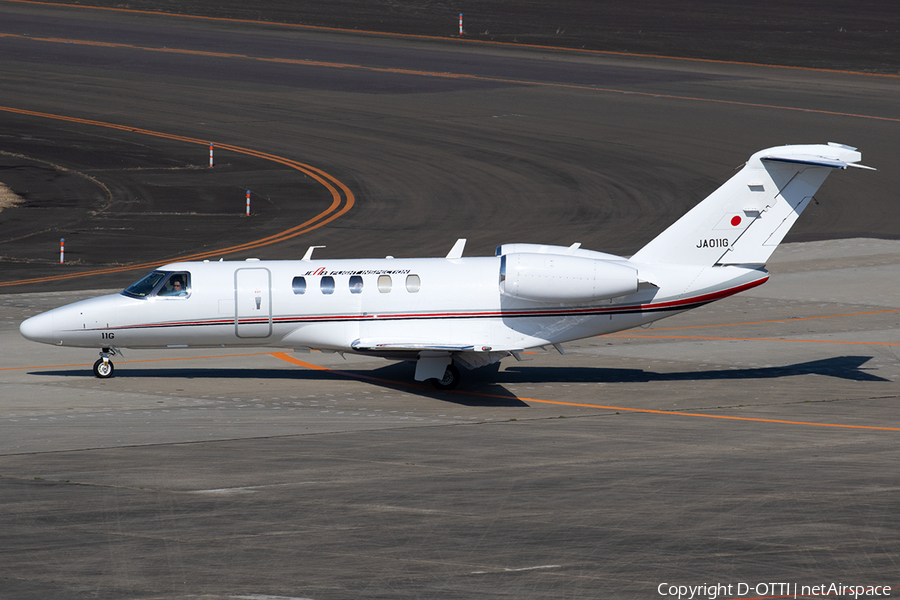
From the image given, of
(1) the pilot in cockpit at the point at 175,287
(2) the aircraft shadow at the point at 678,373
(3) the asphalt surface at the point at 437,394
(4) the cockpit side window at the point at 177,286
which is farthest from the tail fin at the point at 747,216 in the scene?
(1) the pilot in cockpit at the point at 175,287

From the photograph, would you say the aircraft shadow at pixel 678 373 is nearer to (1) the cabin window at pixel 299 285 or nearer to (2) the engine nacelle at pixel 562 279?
(2) the engine nacelle at pixel 562 279

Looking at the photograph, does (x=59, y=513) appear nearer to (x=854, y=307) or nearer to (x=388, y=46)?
(x=854, y=307)

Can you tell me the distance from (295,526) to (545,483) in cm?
440

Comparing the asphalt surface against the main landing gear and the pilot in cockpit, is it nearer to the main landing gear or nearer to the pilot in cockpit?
the main landing gear

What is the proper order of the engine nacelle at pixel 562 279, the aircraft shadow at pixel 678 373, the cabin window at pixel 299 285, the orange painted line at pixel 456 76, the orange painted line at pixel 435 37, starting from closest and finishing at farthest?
the engine nacelle at pixel 562 279, the cabin window at pixel 299 285, the aircraft shadow at pixel 678 373, the orange painted line at pixel 456 76, the orange painted line at pixel 435 37

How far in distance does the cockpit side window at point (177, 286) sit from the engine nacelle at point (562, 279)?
719 centimetres

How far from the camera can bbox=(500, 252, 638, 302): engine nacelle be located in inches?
951

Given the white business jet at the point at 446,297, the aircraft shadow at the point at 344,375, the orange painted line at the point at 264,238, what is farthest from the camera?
the orange painted line at the point at 264,238

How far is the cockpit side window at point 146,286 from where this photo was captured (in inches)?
983

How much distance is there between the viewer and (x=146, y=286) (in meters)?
25.0

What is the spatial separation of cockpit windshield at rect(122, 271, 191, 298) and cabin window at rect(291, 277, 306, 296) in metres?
2.38

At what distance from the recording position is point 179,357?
28.3 m

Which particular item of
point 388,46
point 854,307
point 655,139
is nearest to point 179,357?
point 854,307

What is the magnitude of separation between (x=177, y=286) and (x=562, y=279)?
8697 mm
